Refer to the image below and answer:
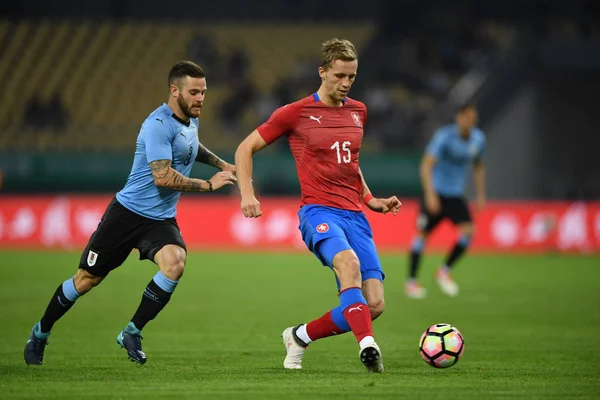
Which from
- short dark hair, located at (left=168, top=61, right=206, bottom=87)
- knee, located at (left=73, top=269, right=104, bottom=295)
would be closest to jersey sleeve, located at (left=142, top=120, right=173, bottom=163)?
short dark hair, located at (left=168, top=61, right=206, bottom=87)

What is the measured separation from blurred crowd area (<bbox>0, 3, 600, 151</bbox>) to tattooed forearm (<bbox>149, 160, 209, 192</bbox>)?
2018cm

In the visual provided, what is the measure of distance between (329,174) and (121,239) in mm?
1736

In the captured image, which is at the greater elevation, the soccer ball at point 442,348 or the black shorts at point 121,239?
the black shorts at point 121,239

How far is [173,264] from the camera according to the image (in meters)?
8.02

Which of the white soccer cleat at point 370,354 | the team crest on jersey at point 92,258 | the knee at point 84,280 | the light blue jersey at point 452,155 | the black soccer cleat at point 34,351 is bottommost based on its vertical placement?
the black soccer cleat at point 34,351

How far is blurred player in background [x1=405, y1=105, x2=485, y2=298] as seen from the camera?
15.1 metres

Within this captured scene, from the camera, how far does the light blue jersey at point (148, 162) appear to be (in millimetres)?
7973

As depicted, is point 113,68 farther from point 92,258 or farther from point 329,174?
point 329,174

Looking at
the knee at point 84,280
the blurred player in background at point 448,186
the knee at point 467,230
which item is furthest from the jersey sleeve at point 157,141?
the knee at point 467,230

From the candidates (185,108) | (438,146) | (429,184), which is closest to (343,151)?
(185,108)

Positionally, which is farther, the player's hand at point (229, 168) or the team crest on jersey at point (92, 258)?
the player's hand at point (229, 168)

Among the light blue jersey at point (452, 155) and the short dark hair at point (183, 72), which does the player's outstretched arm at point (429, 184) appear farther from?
the short dark hair at point (183, 72)

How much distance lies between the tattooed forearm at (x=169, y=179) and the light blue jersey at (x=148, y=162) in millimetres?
112

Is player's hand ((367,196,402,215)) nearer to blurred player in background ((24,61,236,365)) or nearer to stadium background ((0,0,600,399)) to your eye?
blurred player in background ((24,61,236,365))
